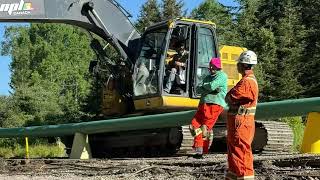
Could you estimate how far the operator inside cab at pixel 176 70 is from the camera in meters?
12.5

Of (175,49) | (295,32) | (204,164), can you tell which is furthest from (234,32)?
(204,164)

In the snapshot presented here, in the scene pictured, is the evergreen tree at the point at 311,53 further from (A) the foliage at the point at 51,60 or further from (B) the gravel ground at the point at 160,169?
A: (B) the gravel ground at the point at 160,169

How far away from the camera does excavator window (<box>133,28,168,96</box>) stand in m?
12.8

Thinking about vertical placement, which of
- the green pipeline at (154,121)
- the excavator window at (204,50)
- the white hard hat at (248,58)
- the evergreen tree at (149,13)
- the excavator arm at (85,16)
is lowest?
the green pipeline at (154,121)

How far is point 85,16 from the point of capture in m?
13.7

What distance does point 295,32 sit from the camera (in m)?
42.1

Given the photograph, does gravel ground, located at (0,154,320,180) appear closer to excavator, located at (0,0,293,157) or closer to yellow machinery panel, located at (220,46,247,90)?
excavator, located at (0,0,293,157)

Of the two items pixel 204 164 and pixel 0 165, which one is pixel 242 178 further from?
pixel 0 165

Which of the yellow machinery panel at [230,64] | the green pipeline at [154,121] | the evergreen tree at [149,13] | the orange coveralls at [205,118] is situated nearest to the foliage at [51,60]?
the evergreen tree at [149,13]

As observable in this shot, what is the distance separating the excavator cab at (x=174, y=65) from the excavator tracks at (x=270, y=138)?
1.45 metres

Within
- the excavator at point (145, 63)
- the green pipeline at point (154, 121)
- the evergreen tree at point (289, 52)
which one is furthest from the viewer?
the evergreen tree at point (289, 52)

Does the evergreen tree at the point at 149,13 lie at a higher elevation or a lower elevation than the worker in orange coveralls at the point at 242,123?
higher

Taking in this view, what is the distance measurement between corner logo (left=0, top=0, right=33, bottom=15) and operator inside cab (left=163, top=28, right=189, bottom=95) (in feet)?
10.2

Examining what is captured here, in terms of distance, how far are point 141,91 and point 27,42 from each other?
59.4m
